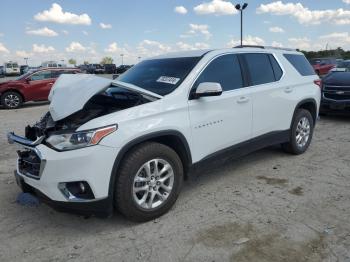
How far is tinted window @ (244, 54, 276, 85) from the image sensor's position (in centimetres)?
494

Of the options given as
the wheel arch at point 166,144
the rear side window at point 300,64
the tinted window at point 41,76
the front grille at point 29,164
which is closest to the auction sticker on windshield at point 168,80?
the wheel arch at point 166,144

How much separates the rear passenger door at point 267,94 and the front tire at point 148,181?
5.32ft

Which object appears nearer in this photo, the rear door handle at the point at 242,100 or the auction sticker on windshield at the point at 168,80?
the auction sticker on windshield at the point at 168,80

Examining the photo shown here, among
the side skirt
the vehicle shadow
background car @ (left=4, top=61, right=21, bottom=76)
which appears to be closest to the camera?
the vehicle shadow

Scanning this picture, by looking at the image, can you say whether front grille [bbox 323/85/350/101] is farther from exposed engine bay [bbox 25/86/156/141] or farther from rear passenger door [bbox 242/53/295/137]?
exposed engine bay [bbox 25/86/156/141]

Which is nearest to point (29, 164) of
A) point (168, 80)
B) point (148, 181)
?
point (148, 181)

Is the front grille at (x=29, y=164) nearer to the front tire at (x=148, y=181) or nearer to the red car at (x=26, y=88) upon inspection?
the front tire at (x=148, y=181)

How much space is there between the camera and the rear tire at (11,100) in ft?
45.9

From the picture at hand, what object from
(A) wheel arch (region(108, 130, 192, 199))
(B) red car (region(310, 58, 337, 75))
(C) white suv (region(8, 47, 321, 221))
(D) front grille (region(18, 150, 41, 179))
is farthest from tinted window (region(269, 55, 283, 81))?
(B) red car (region(310, 58, 337, 75))

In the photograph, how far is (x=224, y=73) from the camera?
4543mm

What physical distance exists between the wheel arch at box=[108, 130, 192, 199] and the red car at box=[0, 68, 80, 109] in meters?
11.7

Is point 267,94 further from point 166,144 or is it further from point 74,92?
point 74,92

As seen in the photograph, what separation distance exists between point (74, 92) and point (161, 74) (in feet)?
3.82

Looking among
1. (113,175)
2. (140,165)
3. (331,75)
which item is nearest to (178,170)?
(140,165)
